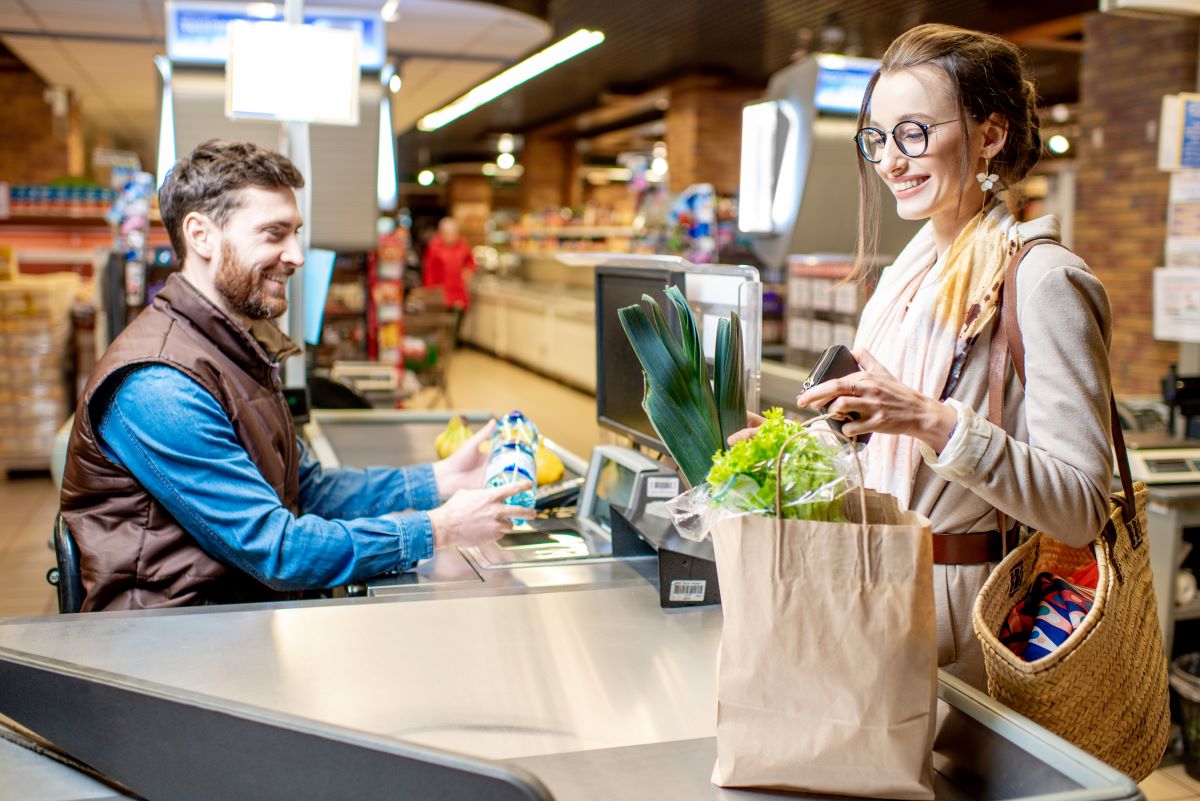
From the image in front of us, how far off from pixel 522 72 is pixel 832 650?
13.1 meters

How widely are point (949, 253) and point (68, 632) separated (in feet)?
4.55

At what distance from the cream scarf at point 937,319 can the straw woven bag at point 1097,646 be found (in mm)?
43

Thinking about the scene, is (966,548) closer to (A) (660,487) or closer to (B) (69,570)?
(A) (660,487)

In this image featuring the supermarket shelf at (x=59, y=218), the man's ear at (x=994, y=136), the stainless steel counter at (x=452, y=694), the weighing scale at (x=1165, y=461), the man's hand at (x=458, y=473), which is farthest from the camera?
the supermarket shelf at (x=59, y=218)

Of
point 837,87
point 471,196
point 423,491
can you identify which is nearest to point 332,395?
point 423,491

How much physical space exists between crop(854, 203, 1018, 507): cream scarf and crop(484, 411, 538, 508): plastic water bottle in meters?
0.77

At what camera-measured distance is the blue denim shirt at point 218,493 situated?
6.05 feet

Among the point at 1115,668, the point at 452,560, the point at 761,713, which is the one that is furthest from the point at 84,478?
the point at 1115,668

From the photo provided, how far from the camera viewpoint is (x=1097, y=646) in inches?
49.7

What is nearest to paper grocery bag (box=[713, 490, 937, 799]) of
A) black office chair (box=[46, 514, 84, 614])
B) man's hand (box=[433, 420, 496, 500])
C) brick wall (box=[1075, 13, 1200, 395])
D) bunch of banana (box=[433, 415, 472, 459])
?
black office chair (box=[46, 514, 84, 614])

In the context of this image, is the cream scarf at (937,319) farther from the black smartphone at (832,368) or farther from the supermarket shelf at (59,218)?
the supermarket shelf at (59,218)

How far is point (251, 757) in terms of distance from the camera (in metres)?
1.09

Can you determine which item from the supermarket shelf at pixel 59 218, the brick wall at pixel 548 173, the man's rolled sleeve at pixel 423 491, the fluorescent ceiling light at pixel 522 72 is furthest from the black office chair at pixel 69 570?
the brick wall at pixel 548 173

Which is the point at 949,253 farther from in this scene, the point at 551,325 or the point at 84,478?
the point at 551,325
